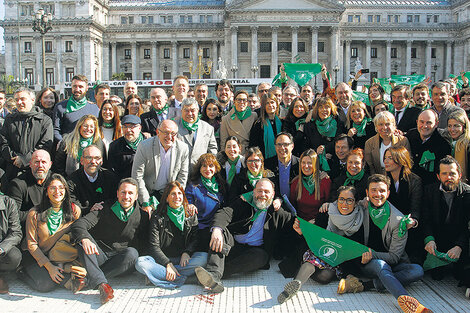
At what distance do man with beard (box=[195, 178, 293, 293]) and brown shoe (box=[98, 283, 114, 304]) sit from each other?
122 centimetres

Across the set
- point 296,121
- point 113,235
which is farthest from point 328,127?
point 113,235

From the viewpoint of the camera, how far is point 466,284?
204 inches

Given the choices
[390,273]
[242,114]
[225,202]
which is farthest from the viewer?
[242,114]

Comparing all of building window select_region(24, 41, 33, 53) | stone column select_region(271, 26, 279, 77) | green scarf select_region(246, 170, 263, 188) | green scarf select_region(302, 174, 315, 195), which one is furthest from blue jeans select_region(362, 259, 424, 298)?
building window select_region(24, 41, 33, 53)

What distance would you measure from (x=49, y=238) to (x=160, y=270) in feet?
5.02

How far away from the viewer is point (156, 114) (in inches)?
308

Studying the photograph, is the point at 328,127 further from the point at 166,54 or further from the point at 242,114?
the point at 166,54

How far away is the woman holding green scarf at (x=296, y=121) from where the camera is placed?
24.7 feet

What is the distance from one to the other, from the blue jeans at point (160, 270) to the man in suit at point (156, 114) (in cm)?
284

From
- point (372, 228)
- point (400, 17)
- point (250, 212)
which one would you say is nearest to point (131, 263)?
point (250, 212)

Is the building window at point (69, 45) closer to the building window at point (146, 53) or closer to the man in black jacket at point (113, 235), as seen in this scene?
the building window at point (146, 53)

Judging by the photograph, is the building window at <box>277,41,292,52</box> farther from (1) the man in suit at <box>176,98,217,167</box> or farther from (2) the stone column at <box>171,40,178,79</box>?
(1) the man in suit at <box>176,98,217,167</box>

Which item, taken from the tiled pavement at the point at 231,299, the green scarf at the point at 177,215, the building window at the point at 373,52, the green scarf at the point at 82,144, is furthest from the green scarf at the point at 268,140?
the building window at the point at 373,52

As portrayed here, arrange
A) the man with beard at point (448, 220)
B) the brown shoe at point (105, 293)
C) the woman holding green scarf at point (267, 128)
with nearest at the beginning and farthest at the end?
1. the brown shoe at point (105, 293)
2. the man with beard at point (448, 220)
3. the woman holding green scarf at point (267, 128)
